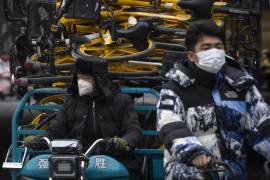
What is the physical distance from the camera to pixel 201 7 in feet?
23.1

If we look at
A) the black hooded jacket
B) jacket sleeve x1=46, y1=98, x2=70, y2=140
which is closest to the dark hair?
the black hooded jacket

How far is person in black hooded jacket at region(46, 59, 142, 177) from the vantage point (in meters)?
6.31

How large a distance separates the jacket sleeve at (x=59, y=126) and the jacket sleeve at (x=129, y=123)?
460 millimetres

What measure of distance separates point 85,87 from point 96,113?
264mm

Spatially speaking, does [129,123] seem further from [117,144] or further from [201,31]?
[201,31]

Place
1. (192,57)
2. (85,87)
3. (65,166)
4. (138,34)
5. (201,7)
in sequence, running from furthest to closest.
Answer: (138,34) → (201,7) → (85,87) → (65,166) → (192,57)

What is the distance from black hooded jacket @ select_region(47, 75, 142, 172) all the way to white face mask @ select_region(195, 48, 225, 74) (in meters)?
1.64

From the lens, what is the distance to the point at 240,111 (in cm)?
486

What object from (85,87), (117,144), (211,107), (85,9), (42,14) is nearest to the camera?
(211,107)

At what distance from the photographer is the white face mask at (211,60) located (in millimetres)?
4793

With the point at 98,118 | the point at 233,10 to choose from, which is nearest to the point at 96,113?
the point at 98,118

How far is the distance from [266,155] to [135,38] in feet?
8.90

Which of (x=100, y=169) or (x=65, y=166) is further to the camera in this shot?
(x=100, y=169)

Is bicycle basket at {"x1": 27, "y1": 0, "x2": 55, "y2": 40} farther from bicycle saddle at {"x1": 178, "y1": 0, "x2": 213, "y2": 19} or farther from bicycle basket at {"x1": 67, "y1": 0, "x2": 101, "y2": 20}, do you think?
bicycle saddle at {"x1": 178, "y1": 0, "x2": 213, "y2": 19}
